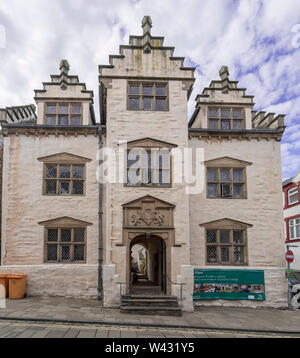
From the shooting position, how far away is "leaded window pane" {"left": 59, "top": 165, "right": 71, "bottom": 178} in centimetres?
1485

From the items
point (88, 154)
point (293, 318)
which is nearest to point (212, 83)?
point (88, 154)

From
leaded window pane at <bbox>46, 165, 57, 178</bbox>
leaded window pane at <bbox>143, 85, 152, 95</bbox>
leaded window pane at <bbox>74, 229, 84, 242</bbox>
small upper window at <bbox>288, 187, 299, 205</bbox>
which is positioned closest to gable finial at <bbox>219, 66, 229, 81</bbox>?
leaded window pane at <bbox>143, 85, 152, 95</bbox>

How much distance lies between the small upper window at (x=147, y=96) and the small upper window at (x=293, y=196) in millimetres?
15951

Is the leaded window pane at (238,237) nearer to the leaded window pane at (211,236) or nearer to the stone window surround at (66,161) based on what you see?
the leaded window pane at (211,236)

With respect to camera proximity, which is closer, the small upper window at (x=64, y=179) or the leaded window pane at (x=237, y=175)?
the small upper window at (x=64, y=179)

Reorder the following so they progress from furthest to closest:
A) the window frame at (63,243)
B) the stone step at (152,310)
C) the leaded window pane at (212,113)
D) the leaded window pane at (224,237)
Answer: the leaded window pane at (212,113) → the leaded window pane at (224,237) → the window frame at (63,243) → the stone step at (152,310)

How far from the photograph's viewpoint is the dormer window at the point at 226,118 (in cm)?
1595

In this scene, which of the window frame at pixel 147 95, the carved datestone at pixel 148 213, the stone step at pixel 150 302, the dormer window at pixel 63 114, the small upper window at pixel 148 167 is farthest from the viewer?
the dormer window at pixel 63 114

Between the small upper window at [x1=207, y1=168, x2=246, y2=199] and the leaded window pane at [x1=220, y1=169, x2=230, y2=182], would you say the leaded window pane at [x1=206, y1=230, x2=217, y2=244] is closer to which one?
the small upper window at [x1=207, y1=168, x2=246, y2=199]

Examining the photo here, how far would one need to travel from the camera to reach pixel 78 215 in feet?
47.4

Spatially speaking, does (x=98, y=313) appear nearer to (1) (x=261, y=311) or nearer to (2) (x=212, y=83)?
(1) (x=261, y=311)

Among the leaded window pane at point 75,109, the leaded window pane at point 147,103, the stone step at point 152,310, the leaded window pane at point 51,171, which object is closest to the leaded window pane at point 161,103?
the leaded window pane at point 147,103

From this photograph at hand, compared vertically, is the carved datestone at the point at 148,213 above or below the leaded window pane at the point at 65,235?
above
